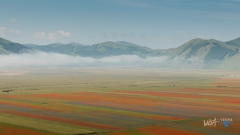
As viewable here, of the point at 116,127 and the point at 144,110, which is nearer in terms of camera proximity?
the point at 116,127

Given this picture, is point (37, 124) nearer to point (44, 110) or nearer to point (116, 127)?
point (116, 127)

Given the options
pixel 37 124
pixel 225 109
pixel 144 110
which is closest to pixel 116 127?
pixel 37 124

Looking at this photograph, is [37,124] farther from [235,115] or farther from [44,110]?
[235,115]

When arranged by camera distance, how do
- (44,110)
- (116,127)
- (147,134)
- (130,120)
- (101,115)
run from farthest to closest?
(44,110)
(101,115)
(130,120)
(116,127)
(147,134)

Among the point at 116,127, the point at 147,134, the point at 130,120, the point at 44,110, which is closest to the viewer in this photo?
the point at 147,134

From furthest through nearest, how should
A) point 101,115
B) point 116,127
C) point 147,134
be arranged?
point 101,115, point 116,127, point 147,134

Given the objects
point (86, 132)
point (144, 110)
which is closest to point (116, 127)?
point (86, 132)

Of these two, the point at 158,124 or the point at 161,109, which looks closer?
the point at 158,124

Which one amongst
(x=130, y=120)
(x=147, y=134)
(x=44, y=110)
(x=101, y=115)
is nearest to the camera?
(x=147, y=134)
